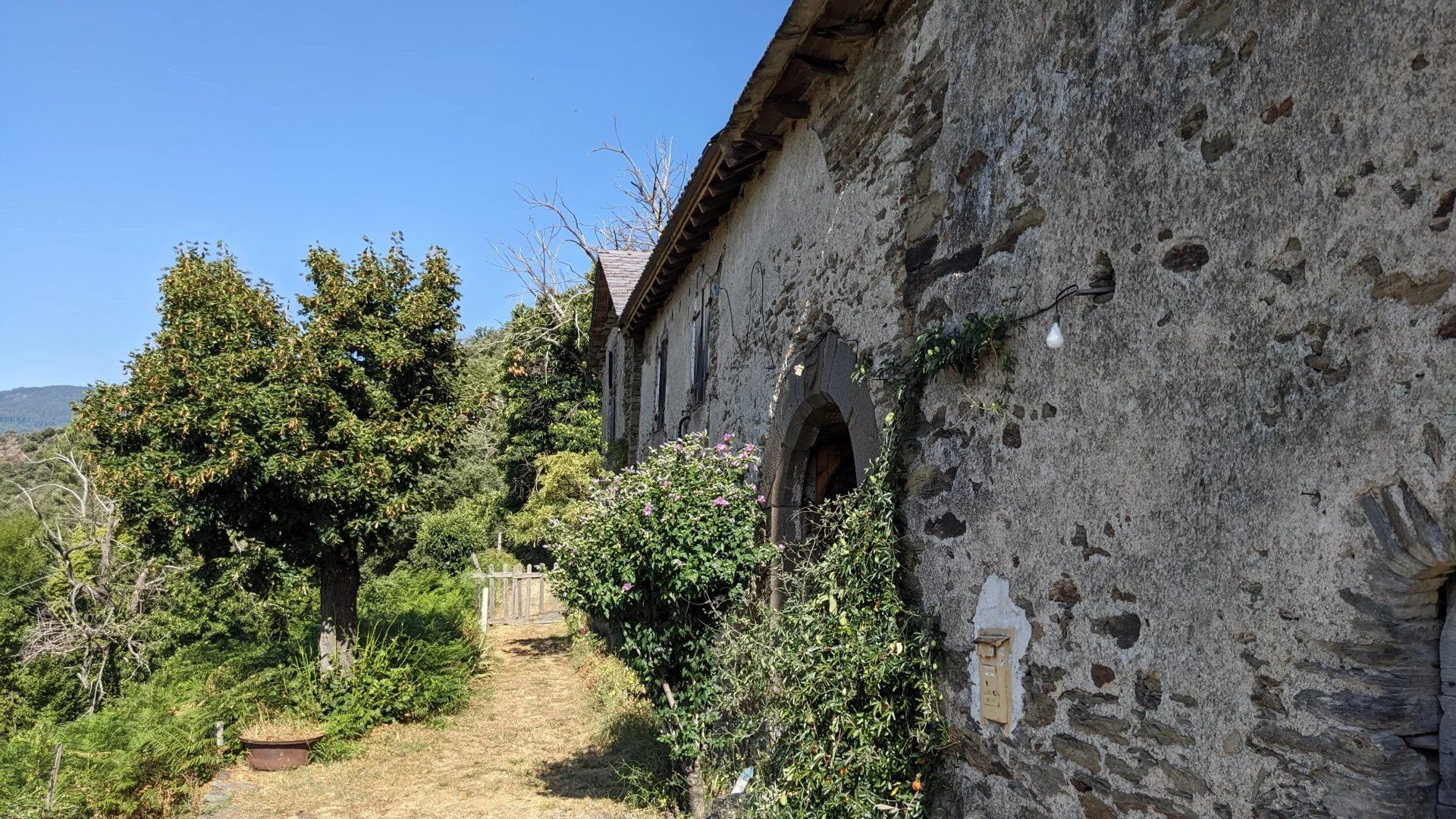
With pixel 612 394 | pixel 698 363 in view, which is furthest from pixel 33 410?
pixel 698 363

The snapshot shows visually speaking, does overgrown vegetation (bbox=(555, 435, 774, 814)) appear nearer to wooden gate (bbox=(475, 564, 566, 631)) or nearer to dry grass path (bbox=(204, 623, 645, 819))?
dry grass path (bbox=(204, 623, 645, 819))

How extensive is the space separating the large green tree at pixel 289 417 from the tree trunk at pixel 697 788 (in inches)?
179

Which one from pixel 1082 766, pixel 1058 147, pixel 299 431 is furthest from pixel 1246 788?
pixel 299 431

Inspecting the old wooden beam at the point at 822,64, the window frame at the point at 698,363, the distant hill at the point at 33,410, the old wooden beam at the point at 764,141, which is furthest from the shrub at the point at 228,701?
the distant hill at the point at 33,410

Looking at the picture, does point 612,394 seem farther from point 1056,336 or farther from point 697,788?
point 1056,336

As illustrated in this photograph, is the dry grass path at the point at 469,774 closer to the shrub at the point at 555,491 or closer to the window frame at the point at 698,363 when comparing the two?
the window frame at the point at 698,363

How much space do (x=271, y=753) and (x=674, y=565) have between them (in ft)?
18.1

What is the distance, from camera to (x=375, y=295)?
9.77 meters

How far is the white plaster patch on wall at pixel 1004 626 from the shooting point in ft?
10.2

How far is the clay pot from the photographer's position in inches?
342

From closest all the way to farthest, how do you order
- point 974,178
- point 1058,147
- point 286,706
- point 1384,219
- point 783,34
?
1. point 1384,219
2. point 1058,147
3. point 974,178
4. point 783,34
5. point 286,706

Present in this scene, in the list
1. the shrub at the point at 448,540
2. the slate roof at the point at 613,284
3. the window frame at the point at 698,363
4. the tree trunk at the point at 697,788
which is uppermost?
the slate roof at the point at 613,284

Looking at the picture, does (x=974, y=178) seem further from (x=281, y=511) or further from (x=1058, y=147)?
(x=281, y=511)

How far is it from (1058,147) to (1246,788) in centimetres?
201
